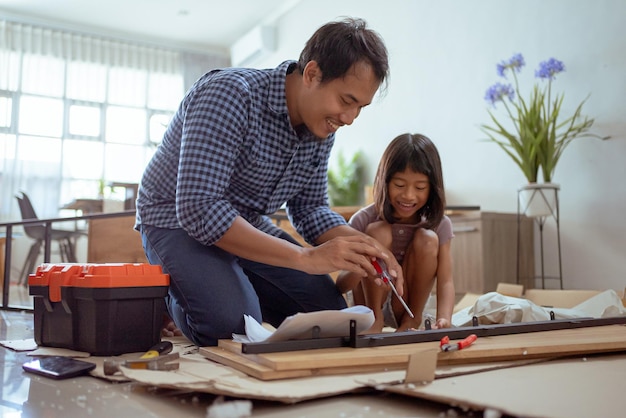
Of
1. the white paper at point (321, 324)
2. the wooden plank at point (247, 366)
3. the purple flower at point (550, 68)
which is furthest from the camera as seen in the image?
the purple flower at point (550, 68)

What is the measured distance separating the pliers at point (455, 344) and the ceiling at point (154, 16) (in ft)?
19.9

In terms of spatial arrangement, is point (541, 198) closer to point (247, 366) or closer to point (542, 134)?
point (542, 134)

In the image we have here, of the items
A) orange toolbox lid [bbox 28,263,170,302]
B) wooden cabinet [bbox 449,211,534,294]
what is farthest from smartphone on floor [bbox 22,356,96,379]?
wooden cabinet [bbox 449,211,534,294]

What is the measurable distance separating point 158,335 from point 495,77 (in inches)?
123

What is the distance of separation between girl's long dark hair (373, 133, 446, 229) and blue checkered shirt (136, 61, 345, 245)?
0.78 feet

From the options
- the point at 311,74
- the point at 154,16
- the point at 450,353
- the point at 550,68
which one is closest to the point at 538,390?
the point at 450,353

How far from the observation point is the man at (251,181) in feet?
4.67

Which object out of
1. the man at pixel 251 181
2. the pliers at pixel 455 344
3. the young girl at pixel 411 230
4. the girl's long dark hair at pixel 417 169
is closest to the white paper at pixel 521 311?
the young girl at pixel 411 230

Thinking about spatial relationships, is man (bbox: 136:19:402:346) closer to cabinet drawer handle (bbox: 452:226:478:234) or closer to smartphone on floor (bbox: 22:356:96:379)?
smartphone on floor (bbox: 22:356:96:379)

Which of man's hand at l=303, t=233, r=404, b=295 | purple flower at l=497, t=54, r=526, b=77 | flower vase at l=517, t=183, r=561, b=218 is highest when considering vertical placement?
purple flower at l=497, t=54, r=526, b=77

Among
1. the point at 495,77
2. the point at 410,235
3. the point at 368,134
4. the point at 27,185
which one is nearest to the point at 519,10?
the point at 495,77

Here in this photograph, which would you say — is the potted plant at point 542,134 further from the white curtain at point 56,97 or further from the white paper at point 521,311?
the white curtain at point 56,97

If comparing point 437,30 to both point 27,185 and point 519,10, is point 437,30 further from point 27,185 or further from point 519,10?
point 27,185

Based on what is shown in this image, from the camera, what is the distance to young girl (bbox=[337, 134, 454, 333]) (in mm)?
1935
